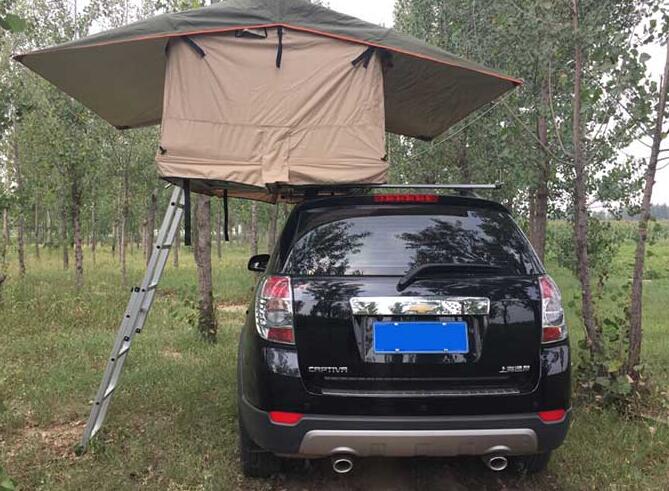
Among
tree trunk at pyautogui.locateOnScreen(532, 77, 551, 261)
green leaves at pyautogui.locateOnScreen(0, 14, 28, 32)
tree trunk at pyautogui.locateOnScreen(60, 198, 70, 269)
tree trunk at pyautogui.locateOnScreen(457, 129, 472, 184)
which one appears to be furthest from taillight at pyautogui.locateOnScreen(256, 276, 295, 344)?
tree trunk at pyautogui.locateOnScreen(60, 198, 70, 269)

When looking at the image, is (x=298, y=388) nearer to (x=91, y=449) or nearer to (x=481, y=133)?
(x=91, y=449)

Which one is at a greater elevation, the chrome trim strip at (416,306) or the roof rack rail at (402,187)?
the roof rack rail at (402,187)

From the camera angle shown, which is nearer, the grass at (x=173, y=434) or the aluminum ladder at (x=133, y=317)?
the grass at (x=173, y=434)

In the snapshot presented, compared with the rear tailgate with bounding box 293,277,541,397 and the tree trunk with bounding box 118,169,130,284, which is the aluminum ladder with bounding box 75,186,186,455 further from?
the tree trunk with bounding box 118,169,130,284

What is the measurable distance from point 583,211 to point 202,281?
4915 millimetres

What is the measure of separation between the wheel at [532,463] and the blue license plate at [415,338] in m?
1.19

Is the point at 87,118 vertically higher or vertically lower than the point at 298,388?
higher

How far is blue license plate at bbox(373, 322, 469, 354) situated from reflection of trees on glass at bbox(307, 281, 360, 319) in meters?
0.19

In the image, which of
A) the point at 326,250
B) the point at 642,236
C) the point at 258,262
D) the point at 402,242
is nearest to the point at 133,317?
the point at 258,262

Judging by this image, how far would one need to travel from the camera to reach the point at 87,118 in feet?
39.3

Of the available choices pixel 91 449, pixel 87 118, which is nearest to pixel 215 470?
pixel 91 449

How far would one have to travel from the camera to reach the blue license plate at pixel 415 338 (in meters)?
2.67

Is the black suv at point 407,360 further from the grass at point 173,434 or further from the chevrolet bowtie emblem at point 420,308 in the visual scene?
the grass at point 173,434

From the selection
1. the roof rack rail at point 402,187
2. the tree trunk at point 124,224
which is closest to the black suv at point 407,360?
the roof rack rail at point 402,187
